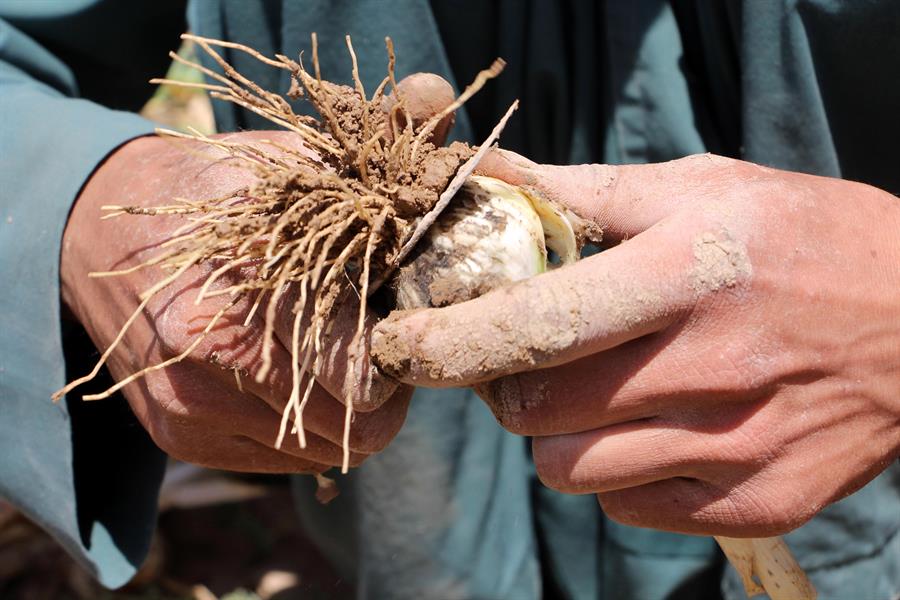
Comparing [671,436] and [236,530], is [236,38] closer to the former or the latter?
[671,436]

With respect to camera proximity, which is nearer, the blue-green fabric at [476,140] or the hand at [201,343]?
the hand at [201,343]

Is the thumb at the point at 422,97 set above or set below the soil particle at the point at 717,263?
above

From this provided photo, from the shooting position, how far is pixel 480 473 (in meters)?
1.89

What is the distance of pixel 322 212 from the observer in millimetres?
1098

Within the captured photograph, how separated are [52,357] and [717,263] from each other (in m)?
1.15

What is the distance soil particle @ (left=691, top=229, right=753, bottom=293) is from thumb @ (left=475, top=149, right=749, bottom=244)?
88 mm

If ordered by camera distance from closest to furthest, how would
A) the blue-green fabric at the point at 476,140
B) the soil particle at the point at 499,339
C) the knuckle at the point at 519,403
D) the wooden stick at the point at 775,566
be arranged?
the soil particle at the point at 499,339 → the knuckle at the point at 519,403 → the wooden stick at the point at 775,566 → the blue-green fabric at the point at 476,140

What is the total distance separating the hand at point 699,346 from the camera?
1.01m

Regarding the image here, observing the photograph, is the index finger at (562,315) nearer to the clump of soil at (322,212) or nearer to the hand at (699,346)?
the hand at (699,346)

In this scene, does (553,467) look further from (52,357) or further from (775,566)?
(52,357)

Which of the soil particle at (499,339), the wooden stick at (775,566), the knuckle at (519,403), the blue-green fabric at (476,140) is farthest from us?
the blue-green fabric at (476,140)

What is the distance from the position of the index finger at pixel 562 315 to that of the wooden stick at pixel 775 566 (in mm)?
540

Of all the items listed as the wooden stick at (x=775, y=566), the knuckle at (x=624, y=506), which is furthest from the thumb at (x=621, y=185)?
the wooden stick at (x=775, y=566)

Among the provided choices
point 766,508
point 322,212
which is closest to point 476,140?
point 322,212
